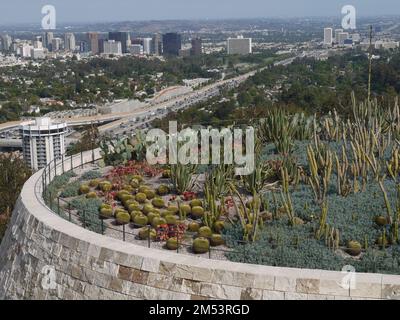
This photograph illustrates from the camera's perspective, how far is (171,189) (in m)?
11.4

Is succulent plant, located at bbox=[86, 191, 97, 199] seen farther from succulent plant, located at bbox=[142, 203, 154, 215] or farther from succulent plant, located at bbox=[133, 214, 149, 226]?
succulent plant, located at bbox=[133, 214, 149, 226]

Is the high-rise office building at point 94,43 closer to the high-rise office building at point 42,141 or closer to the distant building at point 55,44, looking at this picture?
the distant building at point 55,44

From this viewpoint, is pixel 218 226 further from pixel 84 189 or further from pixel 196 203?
pixel 84 189

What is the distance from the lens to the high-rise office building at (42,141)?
103 feet

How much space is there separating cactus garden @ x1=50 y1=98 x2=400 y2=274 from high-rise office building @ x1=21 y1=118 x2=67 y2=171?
18.6 m

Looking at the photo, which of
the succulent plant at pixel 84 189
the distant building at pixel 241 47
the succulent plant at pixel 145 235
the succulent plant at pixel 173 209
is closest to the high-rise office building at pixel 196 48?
the distant building at pixel 241 47

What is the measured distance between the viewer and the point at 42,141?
1245 inches

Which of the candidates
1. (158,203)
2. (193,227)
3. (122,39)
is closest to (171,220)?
(193,227)

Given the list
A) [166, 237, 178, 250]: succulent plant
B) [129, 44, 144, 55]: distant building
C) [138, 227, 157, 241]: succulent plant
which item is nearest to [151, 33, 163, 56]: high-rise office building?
[129, 44, 144, 55]: distant building

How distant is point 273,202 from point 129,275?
3283 millimetres

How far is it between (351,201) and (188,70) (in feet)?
357

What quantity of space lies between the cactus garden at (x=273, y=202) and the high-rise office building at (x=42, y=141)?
60.9 feet

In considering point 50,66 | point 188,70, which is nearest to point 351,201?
point 188,70

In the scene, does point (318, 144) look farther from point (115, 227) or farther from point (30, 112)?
point (30, 112)
